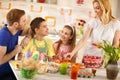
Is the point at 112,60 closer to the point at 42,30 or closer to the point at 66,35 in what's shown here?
the point at 42,30

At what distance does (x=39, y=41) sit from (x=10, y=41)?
1.45 feet

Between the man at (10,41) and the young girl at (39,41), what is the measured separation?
301 mm

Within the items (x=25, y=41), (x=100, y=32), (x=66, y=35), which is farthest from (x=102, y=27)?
(x=25, y=41)

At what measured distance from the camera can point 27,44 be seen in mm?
2871

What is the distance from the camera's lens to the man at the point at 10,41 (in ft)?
7.94

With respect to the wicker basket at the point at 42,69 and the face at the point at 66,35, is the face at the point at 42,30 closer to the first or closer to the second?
the face at the point at 66,35

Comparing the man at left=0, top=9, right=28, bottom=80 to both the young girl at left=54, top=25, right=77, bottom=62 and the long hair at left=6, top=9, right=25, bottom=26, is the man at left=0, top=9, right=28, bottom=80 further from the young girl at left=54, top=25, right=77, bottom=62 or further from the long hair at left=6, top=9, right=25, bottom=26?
the young girl at left=54, top=25, right=77, bottom=62

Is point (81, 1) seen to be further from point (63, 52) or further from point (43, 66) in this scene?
point (43, 66)

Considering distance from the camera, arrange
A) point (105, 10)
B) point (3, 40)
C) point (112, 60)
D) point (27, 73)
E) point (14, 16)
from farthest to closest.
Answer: point (105, 10) → point (14, 16) → point (3, 40) → point (112, 60) → point (27, 73)

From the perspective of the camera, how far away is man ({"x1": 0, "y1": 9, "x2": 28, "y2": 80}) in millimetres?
2420

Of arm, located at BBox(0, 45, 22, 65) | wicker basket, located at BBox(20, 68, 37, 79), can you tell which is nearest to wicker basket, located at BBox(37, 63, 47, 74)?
wicker basket, located at BBox(20, 68, 37, 79)

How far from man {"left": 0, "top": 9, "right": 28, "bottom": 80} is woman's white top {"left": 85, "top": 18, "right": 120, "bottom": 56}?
2.62 feet

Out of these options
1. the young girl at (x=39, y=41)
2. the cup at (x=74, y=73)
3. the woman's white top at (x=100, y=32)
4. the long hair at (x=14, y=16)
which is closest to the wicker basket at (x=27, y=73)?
the cup at (x=74, y=73)

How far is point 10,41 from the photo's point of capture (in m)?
2.49
